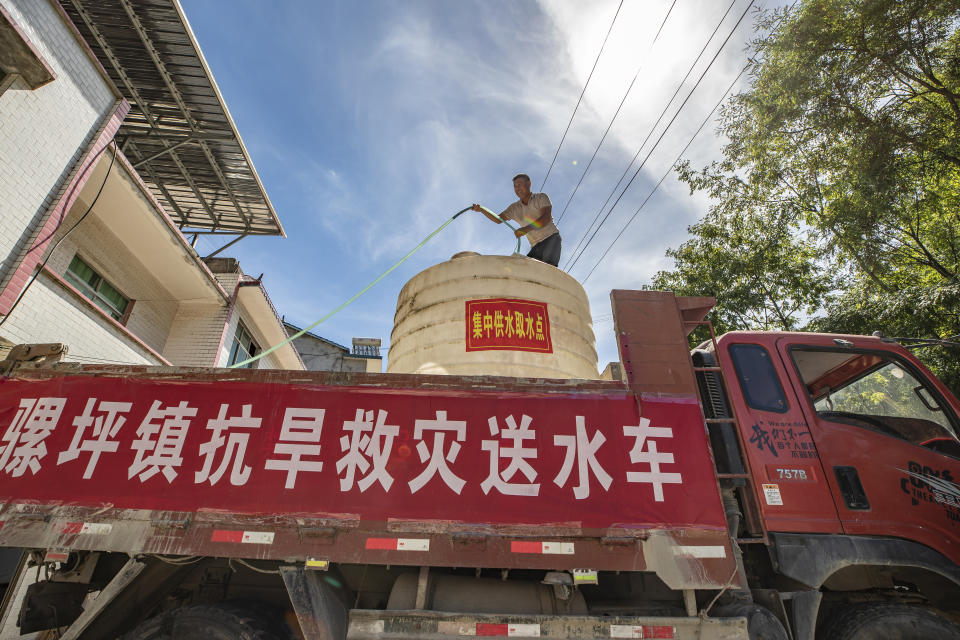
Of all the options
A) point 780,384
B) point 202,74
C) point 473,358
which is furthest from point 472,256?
point 202,74

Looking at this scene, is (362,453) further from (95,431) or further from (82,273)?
(82,273)

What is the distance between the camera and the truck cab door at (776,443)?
364 cm

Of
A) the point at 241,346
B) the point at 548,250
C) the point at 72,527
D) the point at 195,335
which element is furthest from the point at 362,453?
the point at 241,346

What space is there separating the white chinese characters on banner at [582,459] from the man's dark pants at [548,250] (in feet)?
13.7

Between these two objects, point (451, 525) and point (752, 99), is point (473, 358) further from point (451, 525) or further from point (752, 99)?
point (752, 99)

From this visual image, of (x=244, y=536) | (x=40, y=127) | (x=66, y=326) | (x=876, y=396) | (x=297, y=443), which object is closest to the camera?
(x=244, y=536)

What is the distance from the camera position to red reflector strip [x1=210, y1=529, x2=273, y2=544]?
331cm

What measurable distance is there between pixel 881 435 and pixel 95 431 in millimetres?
6183

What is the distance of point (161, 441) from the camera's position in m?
3.59

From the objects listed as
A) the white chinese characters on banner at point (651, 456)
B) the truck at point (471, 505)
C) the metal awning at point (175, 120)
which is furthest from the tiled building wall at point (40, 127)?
the white chinese characters on banner at point (651, 456)

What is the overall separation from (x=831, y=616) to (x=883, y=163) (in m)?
11.5

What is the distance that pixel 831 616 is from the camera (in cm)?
364

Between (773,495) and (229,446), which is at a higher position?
(229,446)

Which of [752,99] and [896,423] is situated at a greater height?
[752,99]
